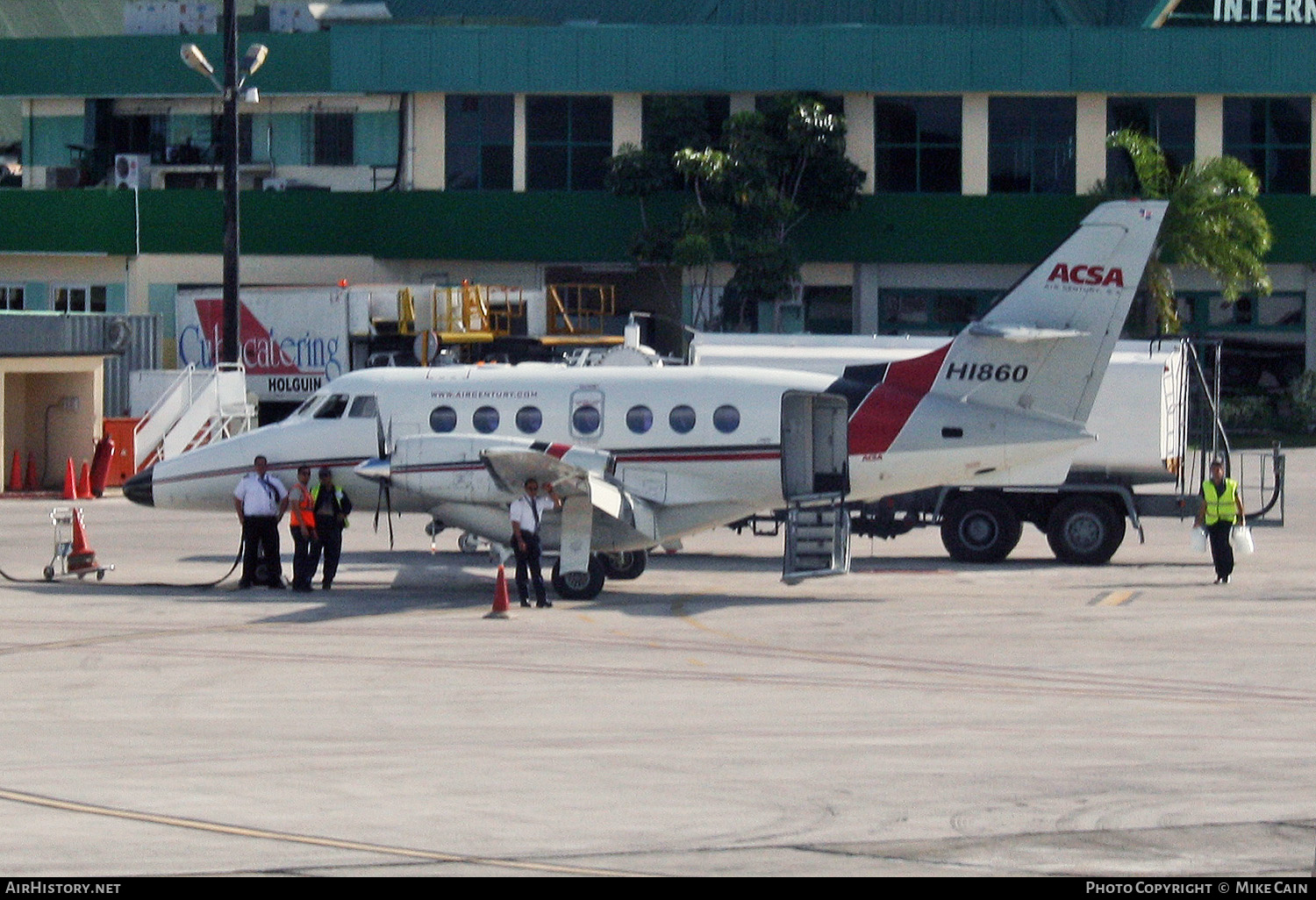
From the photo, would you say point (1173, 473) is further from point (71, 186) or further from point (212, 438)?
point (71, 186)

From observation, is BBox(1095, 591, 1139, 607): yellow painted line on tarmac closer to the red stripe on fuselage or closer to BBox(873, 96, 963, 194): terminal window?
the red stripe on fuselage

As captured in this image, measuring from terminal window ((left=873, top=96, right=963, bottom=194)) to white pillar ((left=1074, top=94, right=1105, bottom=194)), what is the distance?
3354 millimetres

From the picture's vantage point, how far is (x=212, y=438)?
42312mm

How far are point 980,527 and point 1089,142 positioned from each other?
26.9 metres

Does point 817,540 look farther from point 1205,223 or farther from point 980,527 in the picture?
point 1205,223

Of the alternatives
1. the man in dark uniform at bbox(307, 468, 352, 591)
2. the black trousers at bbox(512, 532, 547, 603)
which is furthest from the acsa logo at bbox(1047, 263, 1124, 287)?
the man in dark uniform at bbox(307, 468, 352, 591)

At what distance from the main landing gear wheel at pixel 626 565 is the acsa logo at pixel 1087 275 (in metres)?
6.97

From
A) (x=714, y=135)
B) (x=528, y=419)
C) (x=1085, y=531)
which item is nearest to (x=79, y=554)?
(x=528, y=419)

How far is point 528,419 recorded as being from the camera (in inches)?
989

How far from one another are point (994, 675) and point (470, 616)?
7036 mm

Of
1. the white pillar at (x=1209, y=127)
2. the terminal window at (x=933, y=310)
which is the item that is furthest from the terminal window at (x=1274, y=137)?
the terminal window at (x=933, y=310)

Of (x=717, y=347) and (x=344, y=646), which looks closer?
(x=344, y=646)
